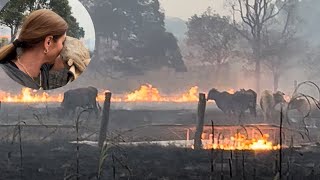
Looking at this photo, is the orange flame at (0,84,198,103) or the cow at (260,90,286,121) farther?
the orange flame at (0,84,198,103)

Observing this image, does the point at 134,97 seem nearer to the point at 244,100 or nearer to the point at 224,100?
the point at 224,100

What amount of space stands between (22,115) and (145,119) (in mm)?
4787

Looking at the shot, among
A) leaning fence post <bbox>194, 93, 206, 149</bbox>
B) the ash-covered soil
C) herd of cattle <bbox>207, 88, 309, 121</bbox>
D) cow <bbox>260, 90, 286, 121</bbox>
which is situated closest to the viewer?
the ash-covered soil

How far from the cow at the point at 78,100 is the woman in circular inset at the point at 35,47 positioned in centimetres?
1585

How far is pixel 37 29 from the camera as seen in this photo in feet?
5.76

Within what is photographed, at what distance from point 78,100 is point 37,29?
1635cm

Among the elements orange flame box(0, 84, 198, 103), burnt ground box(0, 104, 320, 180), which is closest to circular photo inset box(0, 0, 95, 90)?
burnt ground box(0, 104, 320, 180)

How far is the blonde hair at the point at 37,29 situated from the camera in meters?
1.76

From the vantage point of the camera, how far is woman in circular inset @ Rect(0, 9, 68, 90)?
1.76 metres

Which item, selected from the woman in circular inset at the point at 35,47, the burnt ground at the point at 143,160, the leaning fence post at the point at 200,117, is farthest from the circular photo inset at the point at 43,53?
the leaning fence post at the point at 200,117

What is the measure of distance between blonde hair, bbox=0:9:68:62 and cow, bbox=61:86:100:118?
15915mm

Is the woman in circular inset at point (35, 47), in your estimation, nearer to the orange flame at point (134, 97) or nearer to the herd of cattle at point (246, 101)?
the orange flame at point (134, 97)

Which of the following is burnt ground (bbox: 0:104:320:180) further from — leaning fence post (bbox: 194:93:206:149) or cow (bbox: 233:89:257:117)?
cow (bbox: 233:89:257:117)

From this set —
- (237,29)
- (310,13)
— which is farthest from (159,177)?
(310,13)
